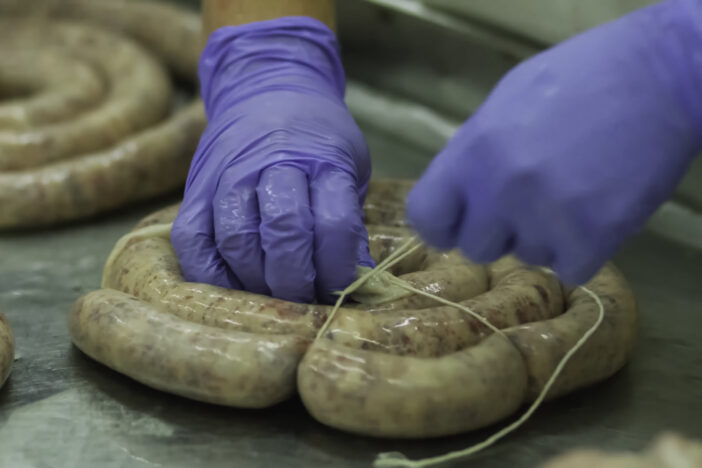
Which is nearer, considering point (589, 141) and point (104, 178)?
point (589, 141)

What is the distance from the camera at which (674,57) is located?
1927mm

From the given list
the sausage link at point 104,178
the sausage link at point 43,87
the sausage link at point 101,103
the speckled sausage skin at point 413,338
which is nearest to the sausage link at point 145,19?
the sausage link at point 101,103

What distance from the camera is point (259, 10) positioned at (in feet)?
10.2

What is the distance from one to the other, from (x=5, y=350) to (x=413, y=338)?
1158mm

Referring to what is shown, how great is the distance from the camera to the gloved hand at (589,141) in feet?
6.13

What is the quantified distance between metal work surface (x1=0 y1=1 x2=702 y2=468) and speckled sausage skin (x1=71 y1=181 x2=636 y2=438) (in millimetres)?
74

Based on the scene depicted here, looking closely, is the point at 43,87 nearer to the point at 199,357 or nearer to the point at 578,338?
the point at 199,357

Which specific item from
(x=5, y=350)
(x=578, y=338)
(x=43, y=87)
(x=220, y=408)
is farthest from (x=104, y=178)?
(x=578, y=338)

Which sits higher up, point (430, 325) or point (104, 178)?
point (430, 325)

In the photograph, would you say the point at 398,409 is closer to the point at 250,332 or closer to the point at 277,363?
the point at 277,363

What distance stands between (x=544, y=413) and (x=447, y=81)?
2.43 metres

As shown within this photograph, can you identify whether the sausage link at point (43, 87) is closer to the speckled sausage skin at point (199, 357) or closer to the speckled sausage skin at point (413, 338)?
the speckled sausage skin at point (413, 338)

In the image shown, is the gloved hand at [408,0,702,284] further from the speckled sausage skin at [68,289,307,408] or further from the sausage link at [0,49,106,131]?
the sausage link at [0,49,106,131]

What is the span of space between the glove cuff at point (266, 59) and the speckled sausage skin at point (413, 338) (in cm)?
65
